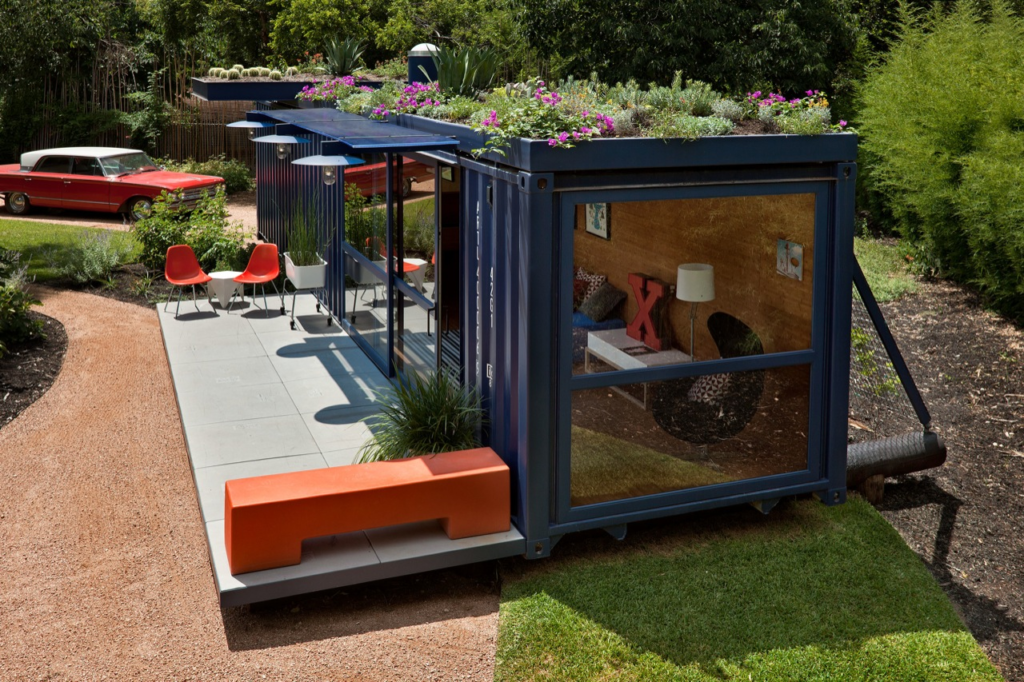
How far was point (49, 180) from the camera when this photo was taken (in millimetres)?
19500

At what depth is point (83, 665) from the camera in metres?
5.23

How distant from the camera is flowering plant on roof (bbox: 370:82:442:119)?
8.41 metres

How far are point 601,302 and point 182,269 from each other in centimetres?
736

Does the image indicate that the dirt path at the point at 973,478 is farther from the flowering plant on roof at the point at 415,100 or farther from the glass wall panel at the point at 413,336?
the flowering plant on roof at the point at 415,100

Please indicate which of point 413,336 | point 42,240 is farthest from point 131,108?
point 413,336

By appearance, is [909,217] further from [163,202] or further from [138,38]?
[138,38]

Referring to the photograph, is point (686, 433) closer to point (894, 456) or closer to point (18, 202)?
point (894, 456)

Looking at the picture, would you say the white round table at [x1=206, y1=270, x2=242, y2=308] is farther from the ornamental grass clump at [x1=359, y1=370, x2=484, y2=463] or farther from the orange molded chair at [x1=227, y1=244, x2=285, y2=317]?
the ornamental grass clump at [x1=359, y1=370, x2=484, y2=463]

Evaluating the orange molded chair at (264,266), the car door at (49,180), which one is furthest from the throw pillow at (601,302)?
the car door at (49,180)

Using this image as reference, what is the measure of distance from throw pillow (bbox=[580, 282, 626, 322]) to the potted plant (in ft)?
18.0

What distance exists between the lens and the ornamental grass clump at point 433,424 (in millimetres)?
6652

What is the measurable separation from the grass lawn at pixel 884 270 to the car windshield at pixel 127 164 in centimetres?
1332

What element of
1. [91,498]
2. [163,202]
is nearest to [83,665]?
[91,498]

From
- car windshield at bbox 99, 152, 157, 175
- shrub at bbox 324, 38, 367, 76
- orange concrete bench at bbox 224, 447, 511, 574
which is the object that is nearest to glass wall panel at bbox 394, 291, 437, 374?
orange concrete bench at bbox 224, 447, 511, 574
